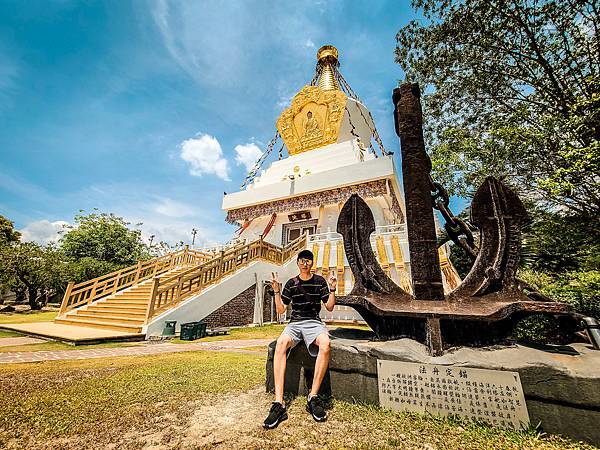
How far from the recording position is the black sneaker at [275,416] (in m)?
2.05

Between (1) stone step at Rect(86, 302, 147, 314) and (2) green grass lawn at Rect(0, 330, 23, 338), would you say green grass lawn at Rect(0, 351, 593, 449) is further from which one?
(2) green grass lawn at Rect(0, 330, 23, 338)

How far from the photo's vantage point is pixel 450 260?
1019 cm

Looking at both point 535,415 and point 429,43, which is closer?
point 535,415

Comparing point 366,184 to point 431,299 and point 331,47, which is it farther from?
point 331,47

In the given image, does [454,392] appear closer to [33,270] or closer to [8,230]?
[33,270]

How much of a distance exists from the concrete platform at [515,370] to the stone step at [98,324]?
19.8ft

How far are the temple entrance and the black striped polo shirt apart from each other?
1421 cm

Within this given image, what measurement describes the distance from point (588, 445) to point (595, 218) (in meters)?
8.68

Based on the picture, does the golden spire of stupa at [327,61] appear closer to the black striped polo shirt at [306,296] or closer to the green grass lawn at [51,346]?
the green grass lawn at [51,346]

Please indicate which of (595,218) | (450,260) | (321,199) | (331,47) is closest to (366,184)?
(321,199)

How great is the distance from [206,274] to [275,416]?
713 cm

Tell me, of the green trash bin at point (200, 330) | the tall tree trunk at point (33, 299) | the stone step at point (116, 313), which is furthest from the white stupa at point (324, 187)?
the tall tree trunk at point (33, 299)

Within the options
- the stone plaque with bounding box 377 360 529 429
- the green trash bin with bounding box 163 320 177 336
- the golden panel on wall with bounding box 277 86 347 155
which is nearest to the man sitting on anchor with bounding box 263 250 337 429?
the stone plaque with bounding box 377 360 529 429

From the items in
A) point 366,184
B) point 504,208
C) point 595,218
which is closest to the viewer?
point 504,208
